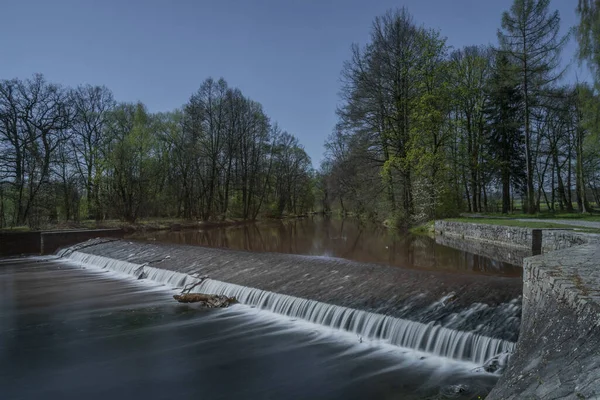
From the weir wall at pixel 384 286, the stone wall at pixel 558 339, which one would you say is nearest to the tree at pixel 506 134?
the weir wall at pixel 384 286

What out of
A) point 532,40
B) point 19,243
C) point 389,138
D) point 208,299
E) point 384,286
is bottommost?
point 208,299

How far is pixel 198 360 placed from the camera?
675 cm

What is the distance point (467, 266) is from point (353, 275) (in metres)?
4.19

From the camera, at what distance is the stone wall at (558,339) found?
2789mm

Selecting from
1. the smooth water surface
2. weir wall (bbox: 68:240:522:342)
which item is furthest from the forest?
the smooth water surface

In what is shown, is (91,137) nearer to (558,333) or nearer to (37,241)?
(37,241)

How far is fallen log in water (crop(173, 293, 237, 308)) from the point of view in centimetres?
979

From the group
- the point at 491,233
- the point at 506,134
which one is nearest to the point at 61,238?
the point at 491,233

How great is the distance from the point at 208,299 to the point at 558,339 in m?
8.08

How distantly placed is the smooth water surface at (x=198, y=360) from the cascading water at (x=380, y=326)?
0.22m

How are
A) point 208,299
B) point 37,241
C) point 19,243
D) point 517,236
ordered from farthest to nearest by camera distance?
point 37,241, point 19,243, point 517,236, point 208,299

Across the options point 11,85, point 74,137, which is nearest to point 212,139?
point 74,137

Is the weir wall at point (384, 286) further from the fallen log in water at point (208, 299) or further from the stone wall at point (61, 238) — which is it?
the stone wall at point (61, 238)

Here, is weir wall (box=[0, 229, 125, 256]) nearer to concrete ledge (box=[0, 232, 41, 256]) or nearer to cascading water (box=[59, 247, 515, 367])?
concrete ledge (box=[0, 232, 41, 256])
